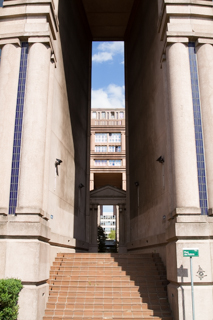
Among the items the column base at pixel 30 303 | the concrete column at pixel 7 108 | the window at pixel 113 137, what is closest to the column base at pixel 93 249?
the column base at pixel 30 303

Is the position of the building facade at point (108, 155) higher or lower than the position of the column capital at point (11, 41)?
higher

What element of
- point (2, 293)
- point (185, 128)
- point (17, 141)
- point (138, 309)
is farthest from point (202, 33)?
point (2, 293)

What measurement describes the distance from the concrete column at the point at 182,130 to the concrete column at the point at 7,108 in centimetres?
570

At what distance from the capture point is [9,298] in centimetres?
909

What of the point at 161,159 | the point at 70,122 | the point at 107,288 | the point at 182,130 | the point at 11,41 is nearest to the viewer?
the point at 182,130

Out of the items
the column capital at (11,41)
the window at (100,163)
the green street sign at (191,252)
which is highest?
the window at (100,163)

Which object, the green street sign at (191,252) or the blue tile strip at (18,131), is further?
the blue tile strip at (18,131)

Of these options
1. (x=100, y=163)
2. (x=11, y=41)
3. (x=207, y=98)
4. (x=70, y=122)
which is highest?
(x=100, y=163)

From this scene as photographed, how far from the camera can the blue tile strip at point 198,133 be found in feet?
37.1

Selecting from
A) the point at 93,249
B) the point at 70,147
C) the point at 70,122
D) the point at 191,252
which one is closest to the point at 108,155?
the point at 93,249

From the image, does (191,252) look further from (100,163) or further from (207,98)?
(100,163)

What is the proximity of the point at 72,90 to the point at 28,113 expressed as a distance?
778 cm

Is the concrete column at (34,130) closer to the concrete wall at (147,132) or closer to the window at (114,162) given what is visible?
the concrete wall at (147,132)

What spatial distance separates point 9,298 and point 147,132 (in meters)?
11.3
